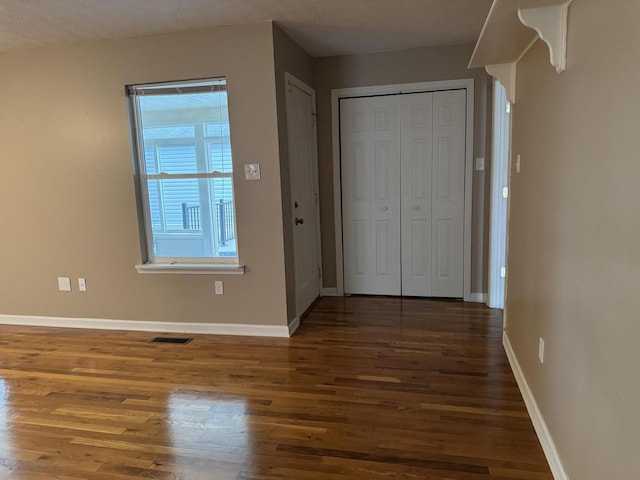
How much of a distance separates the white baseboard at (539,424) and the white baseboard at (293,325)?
1592 millimetres

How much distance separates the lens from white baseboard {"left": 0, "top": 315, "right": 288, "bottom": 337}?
3.36 meters

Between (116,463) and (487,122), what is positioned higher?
(487,122)

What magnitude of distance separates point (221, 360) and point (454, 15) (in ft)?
9.61

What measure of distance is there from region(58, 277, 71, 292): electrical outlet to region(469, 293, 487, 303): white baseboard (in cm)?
365

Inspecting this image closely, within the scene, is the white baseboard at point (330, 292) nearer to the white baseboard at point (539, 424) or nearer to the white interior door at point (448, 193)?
the white interior door at point (448, 193)

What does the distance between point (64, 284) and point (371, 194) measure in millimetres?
2907

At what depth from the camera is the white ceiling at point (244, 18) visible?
263cm

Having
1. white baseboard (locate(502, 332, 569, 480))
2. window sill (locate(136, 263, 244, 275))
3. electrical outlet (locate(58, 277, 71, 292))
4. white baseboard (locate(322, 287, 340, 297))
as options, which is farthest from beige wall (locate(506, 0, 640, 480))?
electrical outlet (locate(58, 277, 71, 292))

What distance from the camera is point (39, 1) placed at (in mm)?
2496

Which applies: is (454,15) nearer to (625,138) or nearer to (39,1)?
(625,138)

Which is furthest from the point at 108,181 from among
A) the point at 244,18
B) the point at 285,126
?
the point at 244,18

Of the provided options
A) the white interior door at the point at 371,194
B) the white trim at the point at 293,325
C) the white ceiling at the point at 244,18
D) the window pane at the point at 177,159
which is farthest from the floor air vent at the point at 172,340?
the white ceiling at the point at 244,18

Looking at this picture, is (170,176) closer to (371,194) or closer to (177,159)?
(177,159)

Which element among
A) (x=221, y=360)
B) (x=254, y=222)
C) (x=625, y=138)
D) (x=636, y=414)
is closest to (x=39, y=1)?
(x=254, y=222)
